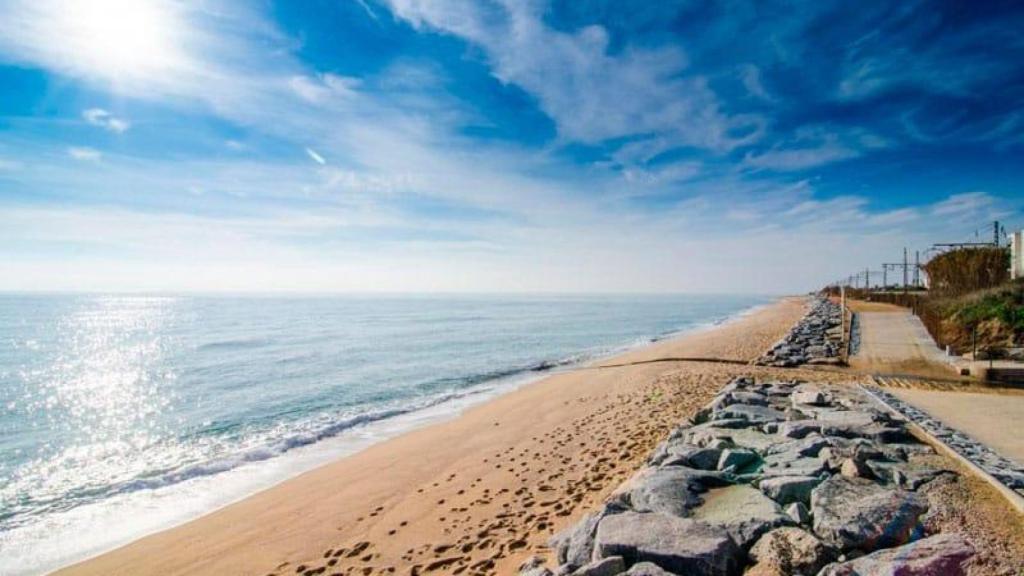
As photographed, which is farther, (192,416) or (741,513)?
(192,416)

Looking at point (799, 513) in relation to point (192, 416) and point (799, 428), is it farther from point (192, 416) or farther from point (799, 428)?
point (192, 416)

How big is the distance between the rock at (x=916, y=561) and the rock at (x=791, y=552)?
0.23 metres

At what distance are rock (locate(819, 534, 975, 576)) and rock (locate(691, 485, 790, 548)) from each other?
0.70 m

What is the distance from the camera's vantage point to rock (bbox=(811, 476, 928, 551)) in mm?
3705

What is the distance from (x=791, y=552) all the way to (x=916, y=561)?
73cm

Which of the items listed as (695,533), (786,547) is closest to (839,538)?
(786,547)

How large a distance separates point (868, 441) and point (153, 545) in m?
9.61

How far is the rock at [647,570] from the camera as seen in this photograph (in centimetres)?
341

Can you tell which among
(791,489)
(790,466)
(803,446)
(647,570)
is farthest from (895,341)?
(647,570)

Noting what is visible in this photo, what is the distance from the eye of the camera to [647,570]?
3439mm

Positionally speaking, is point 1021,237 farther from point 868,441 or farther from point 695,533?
point 695,533

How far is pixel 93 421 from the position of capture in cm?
1591

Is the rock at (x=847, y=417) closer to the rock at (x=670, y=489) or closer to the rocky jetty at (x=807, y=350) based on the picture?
the rock at (x=670, y=489)

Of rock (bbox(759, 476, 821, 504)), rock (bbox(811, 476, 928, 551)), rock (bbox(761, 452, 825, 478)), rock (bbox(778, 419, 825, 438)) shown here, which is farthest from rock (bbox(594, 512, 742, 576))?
rock (bbox(778, 419, 825, 438))
